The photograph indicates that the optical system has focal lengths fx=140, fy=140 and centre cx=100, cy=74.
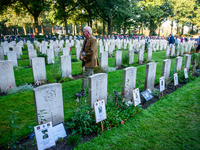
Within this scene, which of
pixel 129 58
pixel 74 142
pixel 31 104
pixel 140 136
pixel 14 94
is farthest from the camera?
pixel 129 58

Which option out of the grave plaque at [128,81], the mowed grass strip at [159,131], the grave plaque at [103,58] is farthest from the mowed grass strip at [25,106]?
the grave plaque at [103,58]

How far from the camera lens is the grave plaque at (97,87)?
313 cm

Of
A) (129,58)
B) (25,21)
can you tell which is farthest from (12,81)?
(25,21)

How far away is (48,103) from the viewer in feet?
8.91

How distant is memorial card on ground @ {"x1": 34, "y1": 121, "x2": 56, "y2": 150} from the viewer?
2.27 meters

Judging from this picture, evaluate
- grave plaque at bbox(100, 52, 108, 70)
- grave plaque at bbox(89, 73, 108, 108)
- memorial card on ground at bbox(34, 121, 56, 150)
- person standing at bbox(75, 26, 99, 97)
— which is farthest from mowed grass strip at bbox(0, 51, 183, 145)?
grave plaque at bbox(100, 52, 108, 70)

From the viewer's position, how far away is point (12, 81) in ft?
15.8

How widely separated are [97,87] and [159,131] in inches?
64.0

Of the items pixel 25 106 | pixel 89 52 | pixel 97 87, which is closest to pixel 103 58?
pixel 89 52

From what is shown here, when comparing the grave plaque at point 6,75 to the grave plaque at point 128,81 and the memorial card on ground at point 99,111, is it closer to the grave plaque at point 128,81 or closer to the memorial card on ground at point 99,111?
the memorial card on ground at point 99,111

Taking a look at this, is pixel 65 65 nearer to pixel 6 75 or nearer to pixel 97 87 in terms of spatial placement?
pixel 6 75

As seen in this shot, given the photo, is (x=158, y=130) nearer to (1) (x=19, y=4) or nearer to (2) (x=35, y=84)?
(2) (x=35, y=84)

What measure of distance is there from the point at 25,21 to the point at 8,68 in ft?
140

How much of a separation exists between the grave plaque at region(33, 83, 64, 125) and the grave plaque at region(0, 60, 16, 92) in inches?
113
